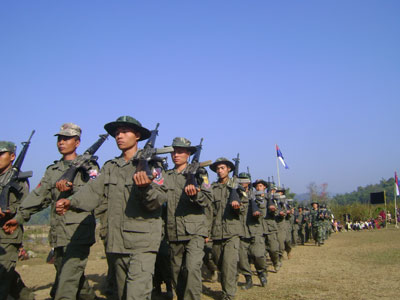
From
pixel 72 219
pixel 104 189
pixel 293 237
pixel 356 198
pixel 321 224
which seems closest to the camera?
pixel 104 189

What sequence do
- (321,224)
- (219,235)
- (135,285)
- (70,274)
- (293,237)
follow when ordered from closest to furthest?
(135,285)
(70,274)
(219,235)
(293,237)
(321,224)

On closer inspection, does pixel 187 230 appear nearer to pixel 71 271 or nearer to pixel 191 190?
pixel 191 190

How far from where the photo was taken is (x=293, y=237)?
1830 cm

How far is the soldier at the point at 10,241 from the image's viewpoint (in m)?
5.53

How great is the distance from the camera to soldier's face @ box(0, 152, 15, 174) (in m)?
6.28

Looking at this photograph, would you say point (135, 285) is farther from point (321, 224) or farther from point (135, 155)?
point (321, 224)

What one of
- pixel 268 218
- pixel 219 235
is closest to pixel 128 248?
pixel 219 235

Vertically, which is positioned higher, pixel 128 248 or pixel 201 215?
pixel 201 215

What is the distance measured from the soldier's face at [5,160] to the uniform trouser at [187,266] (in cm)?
319

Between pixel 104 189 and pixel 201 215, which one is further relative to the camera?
pixel 201 215

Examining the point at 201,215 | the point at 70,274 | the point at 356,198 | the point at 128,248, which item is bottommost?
the point at 70,274

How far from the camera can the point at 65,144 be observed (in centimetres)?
609

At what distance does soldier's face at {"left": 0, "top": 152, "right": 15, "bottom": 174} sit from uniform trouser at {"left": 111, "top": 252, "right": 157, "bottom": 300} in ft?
10.7

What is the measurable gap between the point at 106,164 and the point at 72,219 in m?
1.38
